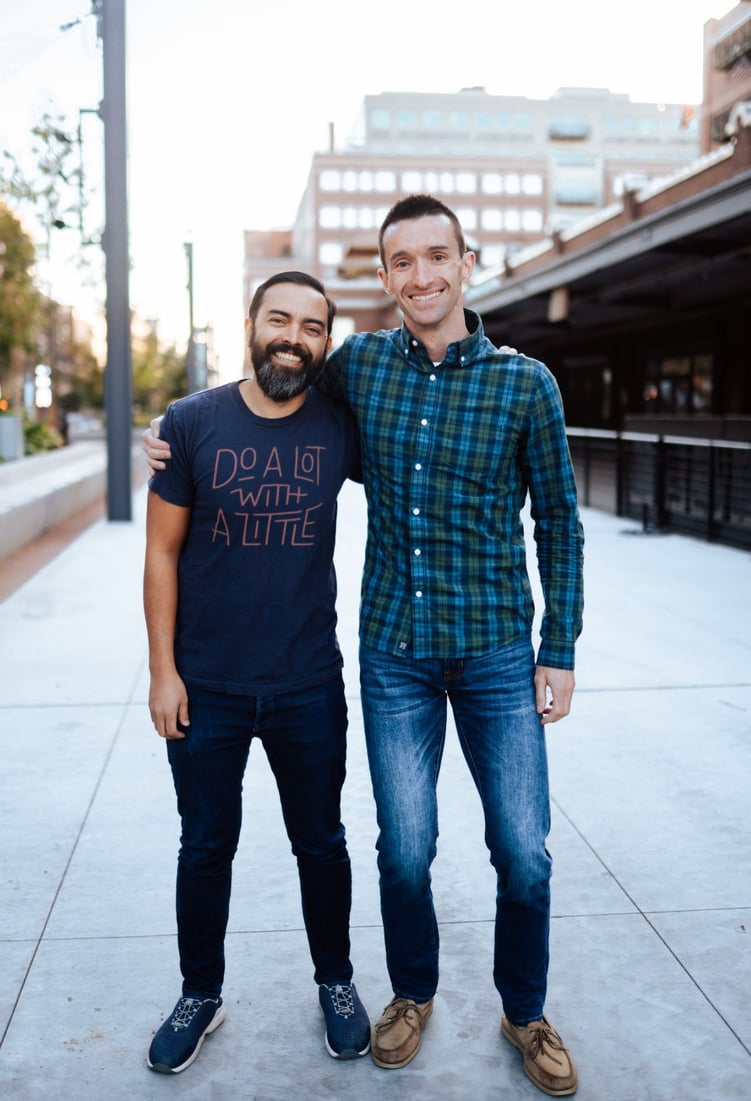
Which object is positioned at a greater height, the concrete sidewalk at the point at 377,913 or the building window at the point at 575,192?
the building window at the point at 575,192

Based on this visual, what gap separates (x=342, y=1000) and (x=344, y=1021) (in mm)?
63

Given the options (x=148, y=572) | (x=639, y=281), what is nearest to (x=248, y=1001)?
(x=148, y=572)

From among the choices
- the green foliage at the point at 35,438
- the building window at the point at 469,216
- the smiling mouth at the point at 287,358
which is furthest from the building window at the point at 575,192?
the smiling mouth at the point at 287,358

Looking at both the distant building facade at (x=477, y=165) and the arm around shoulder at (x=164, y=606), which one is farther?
the distant building facade at (x=477, y=165)

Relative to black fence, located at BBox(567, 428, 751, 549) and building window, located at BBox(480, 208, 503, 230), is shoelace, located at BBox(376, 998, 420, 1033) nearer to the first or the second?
black fence, located at BBox(567, 428, 751, 549)

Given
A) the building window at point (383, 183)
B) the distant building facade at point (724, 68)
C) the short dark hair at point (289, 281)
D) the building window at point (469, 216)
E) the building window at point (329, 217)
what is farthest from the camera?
the building window at point (469, 216)

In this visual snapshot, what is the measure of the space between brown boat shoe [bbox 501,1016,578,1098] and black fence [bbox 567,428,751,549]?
9623 mm

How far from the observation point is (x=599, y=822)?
4.30 metres

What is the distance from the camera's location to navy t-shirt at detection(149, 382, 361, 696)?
8.75 feet

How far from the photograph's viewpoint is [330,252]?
338 feet

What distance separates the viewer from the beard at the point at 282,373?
2.65 meters

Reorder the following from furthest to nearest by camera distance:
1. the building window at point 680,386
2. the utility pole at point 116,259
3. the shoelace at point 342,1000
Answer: the building window at point 680,386 → the utility pole at point 116,259 → the shoelace at point 342,1000

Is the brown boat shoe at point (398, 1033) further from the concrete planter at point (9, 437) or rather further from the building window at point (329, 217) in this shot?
the building window at point (329, 217)

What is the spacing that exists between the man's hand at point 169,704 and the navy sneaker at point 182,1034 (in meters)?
0.70
